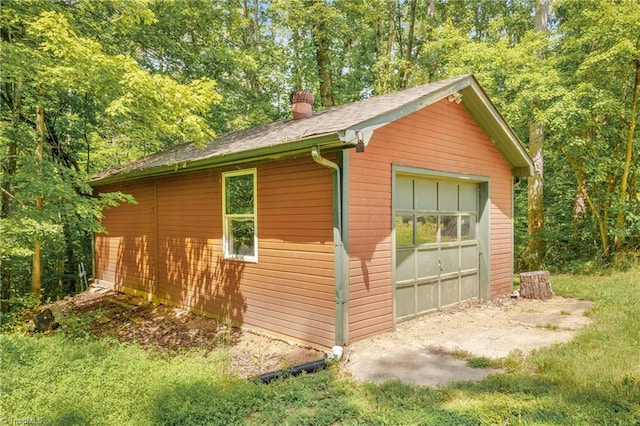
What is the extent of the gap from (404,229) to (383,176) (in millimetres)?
1086

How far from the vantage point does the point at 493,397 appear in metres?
3.55

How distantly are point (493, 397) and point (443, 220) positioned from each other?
162 inches

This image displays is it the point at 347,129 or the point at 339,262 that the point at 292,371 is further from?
the point at 347,129

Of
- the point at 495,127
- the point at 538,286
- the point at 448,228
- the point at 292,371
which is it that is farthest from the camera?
the point at 538,286

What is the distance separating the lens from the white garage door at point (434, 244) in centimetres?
645

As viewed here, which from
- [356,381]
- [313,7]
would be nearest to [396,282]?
[356,381]

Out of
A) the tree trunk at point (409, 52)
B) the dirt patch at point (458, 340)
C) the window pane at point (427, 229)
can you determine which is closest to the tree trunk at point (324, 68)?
the tree trunk at point (409, 52)

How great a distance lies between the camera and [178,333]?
7031 millimetres

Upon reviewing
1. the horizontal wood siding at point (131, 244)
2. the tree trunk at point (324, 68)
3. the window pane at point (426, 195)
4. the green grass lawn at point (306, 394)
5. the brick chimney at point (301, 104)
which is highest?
the tree trunk at point (324, 68)

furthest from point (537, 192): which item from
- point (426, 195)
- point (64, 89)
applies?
point (64, 89)

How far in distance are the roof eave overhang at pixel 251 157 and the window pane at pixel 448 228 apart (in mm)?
3068

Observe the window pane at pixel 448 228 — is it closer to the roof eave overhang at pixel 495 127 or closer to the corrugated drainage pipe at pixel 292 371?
the roof eave overhang at pixel 495 127

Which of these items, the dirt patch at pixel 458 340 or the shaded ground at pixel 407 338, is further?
the shaded ground at pixel 407 338

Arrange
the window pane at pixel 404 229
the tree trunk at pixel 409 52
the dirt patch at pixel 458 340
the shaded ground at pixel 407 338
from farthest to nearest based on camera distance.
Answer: the tree trunk at pixel 409 52 < the window pane at pixel 404 229 < the shaded ground at pixel 407 338 < the dirt patch at pixel 458 340
